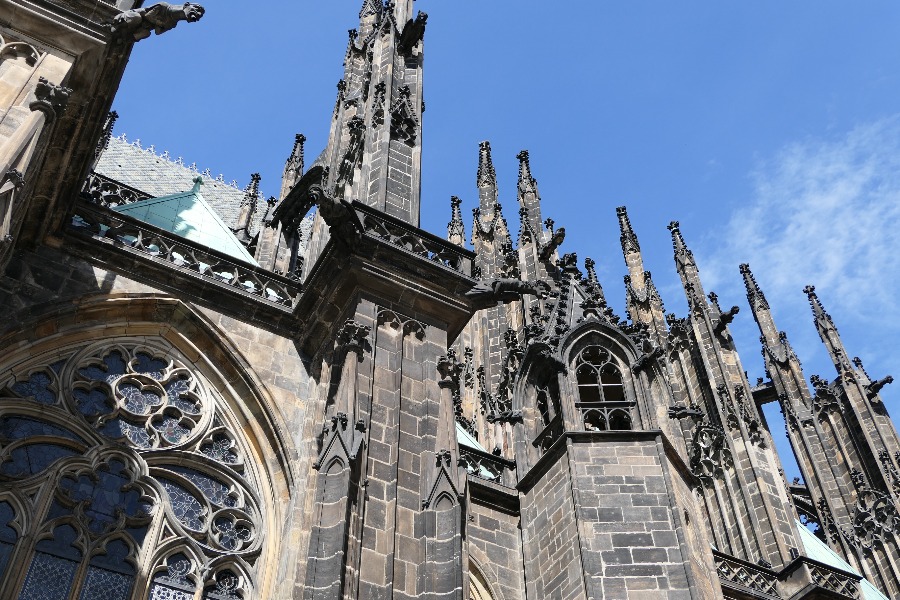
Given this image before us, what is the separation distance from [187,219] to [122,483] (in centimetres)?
519

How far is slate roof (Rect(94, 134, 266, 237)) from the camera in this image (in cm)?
2533

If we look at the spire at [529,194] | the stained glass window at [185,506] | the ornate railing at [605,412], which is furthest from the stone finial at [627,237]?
the stained glass window at [185,506]

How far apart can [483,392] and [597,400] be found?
17.1ft

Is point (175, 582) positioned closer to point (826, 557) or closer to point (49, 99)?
point (49, 99)

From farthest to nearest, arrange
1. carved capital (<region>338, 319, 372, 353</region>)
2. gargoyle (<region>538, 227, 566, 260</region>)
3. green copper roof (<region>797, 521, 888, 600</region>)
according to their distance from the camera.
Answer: gargoyle (<region>538, 227, 566, 260</region>) → green copper roof (<region>797, 521, 888, 600</region>) → carved capital (<region>338, 319, 372, 353</region>)

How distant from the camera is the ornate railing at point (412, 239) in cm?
1164

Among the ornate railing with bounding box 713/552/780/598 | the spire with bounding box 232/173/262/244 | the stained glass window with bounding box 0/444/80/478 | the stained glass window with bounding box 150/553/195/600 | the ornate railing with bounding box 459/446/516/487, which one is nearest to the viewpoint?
the stained glass window with bounding box 150/553/195/600

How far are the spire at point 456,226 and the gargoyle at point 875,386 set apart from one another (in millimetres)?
9879

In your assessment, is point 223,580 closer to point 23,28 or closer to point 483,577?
point 483,577

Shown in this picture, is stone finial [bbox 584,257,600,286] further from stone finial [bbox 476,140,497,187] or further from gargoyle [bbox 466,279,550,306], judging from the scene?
stone finial [bbox 476,140,497,187]

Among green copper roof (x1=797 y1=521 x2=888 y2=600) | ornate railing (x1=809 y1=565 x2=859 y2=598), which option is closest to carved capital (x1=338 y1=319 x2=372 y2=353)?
ornate railing (x1=809 y1=565 x2=859 y2=598)

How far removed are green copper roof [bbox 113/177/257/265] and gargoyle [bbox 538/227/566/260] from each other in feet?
27.4

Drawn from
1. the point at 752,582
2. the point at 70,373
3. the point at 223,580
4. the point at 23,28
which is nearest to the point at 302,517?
the point at 223,580

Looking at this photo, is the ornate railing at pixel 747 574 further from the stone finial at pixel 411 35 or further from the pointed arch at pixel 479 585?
the stone finial at pixel 411 35
